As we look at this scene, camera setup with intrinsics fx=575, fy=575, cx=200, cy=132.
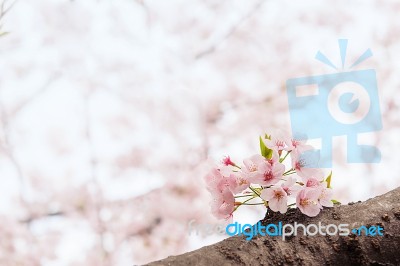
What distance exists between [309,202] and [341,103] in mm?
1144

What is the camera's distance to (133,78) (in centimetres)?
204

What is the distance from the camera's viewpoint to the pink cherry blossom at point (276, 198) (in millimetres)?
686

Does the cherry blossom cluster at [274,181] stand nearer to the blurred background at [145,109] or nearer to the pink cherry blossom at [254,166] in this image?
the pink cherry blossom at [254,166]

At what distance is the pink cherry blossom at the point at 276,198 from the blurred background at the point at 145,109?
1173 millimetres

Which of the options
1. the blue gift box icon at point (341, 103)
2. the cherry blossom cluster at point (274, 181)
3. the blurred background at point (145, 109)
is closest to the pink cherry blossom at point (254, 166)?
the cherry blossom cluster at point (274, 181)

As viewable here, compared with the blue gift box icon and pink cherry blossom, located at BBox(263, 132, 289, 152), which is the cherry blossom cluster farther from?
the blue gift box icon

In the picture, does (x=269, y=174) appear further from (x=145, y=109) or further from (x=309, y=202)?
(x=145, y=109)

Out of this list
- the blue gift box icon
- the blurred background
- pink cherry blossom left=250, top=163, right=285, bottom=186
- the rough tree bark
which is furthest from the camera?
the blurred background

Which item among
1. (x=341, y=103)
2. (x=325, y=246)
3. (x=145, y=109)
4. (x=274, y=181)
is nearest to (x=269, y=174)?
(x=274, y=181)

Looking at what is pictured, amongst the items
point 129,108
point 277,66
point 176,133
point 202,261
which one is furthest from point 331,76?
point 202,261

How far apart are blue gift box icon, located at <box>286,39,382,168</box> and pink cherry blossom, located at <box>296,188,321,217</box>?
→ 84cm

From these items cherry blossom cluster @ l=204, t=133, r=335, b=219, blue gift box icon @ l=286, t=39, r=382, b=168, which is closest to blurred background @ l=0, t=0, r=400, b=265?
blue gift box icon @ l=286, t=39, r=382, b=168

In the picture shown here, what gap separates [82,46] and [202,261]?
1.58 metres

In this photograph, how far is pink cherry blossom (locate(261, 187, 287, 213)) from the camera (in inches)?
27.0
